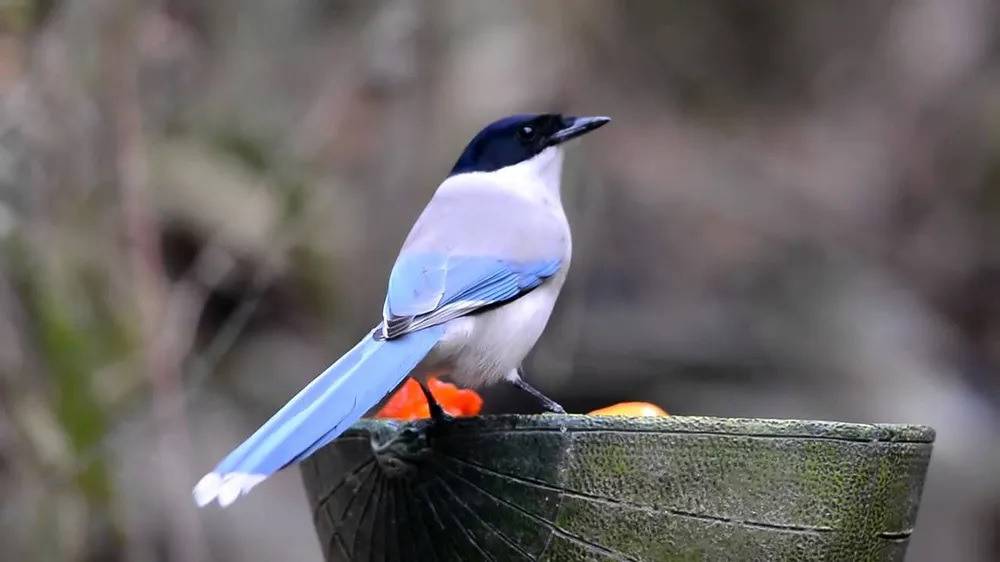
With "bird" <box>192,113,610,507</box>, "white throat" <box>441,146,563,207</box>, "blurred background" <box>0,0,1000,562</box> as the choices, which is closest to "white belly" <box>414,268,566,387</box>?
"bird" <box>192,113,610,507</box>

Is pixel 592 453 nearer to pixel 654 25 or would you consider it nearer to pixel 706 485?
pixel 706 485

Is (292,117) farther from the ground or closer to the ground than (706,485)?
closer to the ground

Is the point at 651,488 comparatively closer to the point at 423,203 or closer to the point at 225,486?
the point at 225,486

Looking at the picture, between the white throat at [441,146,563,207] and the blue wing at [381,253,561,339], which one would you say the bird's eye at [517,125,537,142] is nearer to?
the white throat at [441,146,563,207]

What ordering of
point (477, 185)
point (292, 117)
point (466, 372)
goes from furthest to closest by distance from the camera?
point (292, 117) → point (477, 185) → point (466, 372)

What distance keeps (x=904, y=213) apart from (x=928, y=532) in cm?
148

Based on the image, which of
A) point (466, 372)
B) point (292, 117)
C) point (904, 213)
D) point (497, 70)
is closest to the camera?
point (466, 372)

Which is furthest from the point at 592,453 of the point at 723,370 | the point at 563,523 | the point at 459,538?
the point at 723,370

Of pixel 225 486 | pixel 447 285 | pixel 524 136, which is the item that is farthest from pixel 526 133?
pixel 225 486

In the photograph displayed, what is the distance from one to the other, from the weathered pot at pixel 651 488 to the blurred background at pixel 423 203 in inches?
76.8

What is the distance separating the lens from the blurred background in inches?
137

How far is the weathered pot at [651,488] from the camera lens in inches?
59.6

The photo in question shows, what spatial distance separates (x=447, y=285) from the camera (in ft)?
6.65

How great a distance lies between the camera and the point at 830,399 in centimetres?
543
